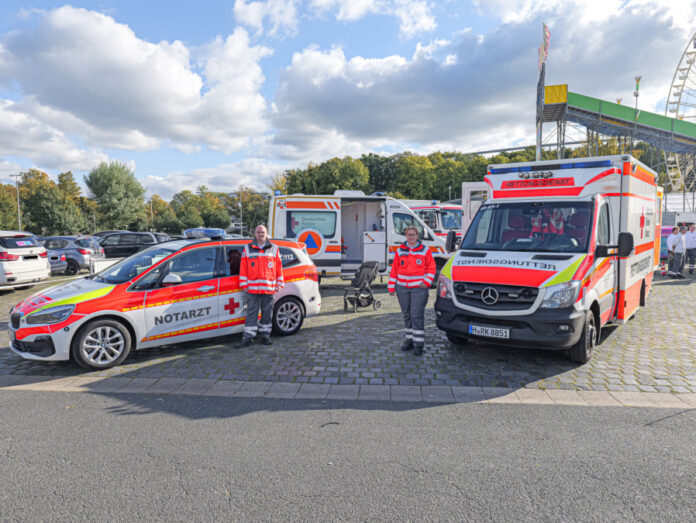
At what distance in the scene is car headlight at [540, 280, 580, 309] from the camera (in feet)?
17.8

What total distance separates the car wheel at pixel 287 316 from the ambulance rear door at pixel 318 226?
486cm

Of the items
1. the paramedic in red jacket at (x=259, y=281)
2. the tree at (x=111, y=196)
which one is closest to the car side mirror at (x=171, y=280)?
the paramedic in red jacket at (x=259, y=281)

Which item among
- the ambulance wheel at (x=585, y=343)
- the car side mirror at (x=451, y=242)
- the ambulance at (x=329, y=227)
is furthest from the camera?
the ambulance at (x=329, y=227)

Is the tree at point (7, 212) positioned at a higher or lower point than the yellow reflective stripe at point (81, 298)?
higher

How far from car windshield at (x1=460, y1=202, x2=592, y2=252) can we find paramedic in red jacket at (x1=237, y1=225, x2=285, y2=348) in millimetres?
2781

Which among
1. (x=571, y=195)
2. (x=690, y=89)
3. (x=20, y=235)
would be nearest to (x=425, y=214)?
(x=571, y=195)

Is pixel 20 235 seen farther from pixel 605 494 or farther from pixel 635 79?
pixel 635 79

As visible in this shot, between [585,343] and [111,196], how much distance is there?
6791 centimetres

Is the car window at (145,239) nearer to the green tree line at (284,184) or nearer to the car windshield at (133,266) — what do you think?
the car windshield at (133,266)

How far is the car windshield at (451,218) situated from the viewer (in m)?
17.1

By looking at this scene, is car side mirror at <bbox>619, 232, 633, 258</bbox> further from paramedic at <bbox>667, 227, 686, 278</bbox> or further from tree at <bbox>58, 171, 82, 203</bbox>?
tree at <bbox>58, 171, 82, 203</bbox>

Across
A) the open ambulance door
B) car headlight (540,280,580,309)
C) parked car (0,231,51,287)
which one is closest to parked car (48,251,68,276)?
parked car (0,231,51,287)

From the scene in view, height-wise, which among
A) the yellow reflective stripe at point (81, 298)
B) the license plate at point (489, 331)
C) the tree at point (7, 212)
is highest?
the tree at point (7, 212)

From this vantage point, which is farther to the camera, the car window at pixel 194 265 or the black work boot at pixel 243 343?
the black work boot at pixel 243 343
